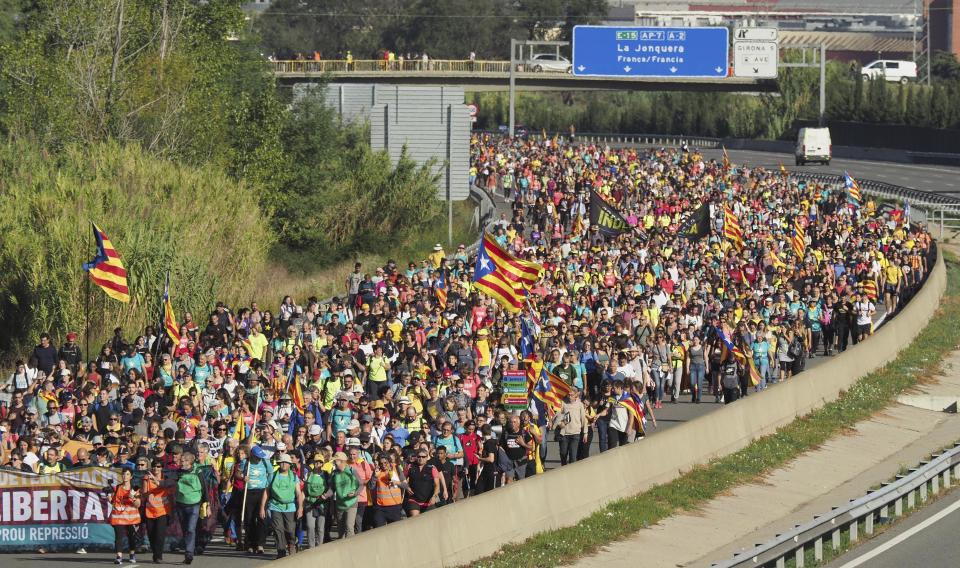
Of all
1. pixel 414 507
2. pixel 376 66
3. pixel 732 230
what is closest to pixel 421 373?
pixel 414 507

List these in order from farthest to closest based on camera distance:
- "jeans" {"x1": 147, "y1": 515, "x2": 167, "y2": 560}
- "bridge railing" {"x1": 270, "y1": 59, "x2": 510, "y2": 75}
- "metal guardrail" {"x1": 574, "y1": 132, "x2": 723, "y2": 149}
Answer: "metal guardrail" {"x1": 574, "y1": 132, "x2": 723, "y2": 149} → "bridge railing" {"x1": 270, "y1": 59, "x2": 510, "y2": 75} → "jeans" {"x1": 147, "y1": 515, "x2": 167, "y2": 560}

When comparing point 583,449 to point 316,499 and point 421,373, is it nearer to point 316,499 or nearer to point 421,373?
point 421,373

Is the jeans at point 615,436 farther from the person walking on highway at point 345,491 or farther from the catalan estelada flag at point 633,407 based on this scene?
the person walking on highway at point 345,491

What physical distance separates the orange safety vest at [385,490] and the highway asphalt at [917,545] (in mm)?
4559

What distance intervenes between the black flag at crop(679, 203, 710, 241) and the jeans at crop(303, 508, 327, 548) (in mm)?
21134

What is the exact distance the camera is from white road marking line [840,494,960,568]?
1803 centimetres

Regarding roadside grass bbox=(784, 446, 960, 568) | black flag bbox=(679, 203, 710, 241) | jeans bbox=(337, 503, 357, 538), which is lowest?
roadside grass bbox=(784, 446, 960, 568)

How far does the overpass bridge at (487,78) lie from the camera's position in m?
86.0

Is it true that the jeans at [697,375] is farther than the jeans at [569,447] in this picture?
Yes

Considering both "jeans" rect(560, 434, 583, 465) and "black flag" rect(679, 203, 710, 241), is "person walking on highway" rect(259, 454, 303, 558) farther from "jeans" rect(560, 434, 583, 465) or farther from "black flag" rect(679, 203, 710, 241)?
"black flag" rect(679, 203, 710, 241)

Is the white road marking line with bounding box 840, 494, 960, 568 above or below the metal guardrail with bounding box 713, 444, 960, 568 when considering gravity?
below

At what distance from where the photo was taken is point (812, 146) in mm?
76812

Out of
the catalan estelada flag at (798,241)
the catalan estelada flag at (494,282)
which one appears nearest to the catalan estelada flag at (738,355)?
the catalan estelada flag at (494,282)

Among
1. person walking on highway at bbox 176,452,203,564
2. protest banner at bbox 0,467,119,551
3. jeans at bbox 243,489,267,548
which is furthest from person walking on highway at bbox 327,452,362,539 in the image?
protest banner at bbox 0,467,119,551
